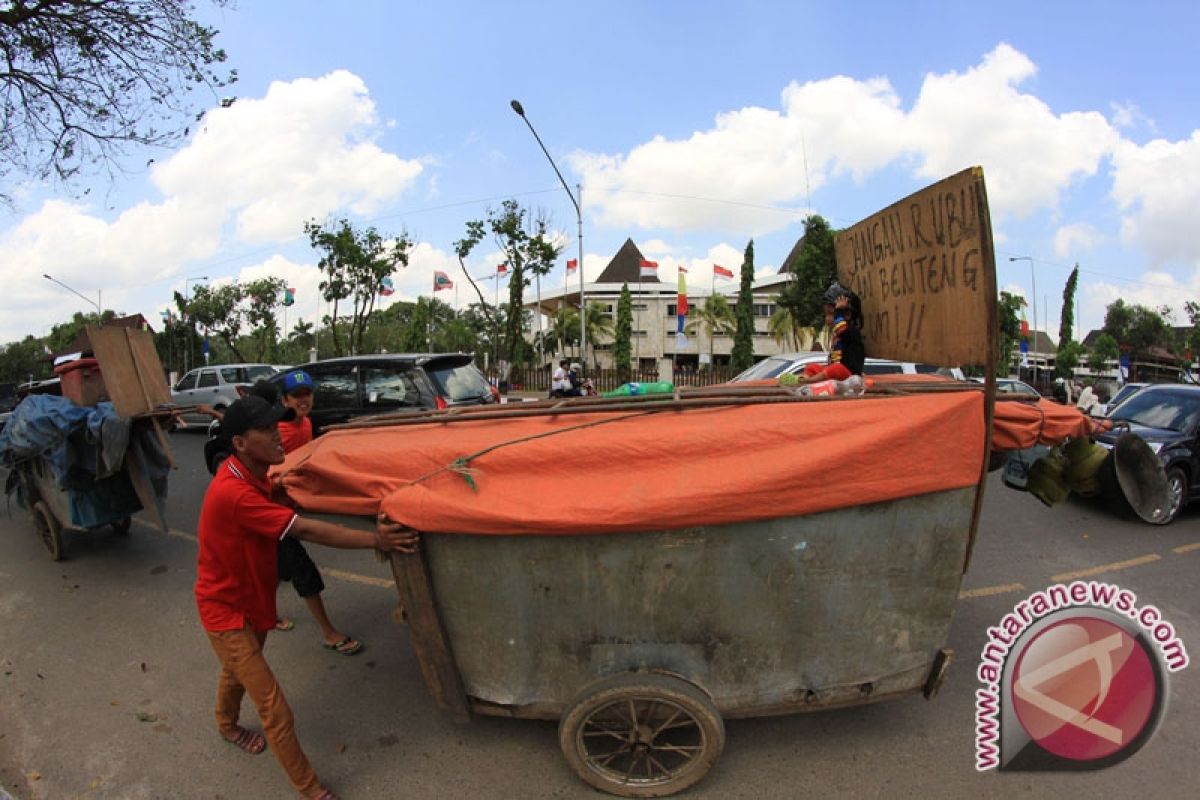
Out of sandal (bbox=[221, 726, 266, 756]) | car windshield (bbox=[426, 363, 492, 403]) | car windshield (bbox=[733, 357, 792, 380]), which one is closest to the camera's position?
sandal (bbox=[221, 726, 266, 756])

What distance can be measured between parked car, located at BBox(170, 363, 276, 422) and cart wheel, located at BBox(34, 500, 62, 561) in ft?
28.8

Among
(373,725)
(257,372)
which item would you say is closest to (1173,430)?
(373,725)

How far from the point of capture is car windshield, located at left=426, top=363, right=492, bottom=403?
7.04m

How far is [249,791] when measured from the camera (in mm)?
2492

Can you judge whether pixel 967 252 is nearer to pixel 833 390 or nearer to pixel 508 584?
pixel 833 390

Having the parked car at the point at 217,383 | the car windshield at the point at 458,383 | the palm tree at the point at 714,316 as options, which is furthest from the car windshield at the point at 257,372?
the palm tree at the point at 714,316

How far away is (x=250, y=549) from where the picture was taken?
245cm

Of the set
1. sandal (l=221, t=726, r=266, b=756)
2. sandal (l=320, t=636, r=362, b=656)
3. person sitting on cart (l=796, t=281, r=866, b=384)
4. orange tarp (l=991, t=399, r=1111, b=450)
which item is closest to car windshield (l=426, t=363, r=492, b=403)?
sandal (l=320, t=636, r=362, b=656)

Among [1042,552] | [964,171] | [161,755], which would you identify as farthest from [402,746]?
[1042,552]

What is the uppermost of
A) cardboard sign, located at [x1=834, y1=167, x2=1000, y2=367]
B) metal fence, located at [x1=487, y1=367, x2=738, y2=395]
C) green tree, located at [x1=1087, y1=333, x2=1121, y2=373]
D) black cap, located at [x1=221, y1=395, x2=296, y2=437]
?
cardboard sign, located at [x1=834, y1=167, x2=1000, y2=367]

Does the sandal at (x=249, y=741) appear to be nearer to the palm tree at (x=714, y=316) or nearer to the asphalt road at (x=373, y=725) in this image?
the asphalt road at (x=373, y=725)

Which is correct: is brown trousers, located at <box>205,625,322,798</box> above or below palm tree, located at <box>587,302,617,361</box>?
above

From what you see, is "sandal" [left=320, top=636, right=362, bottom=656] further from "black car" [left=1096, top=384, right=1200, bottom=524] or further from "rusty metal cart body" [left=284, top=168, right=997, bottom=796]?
"black car" [left=1096, top=384, right=1200, bottom=524]

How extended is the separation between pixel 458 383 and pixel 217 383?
1014cm
